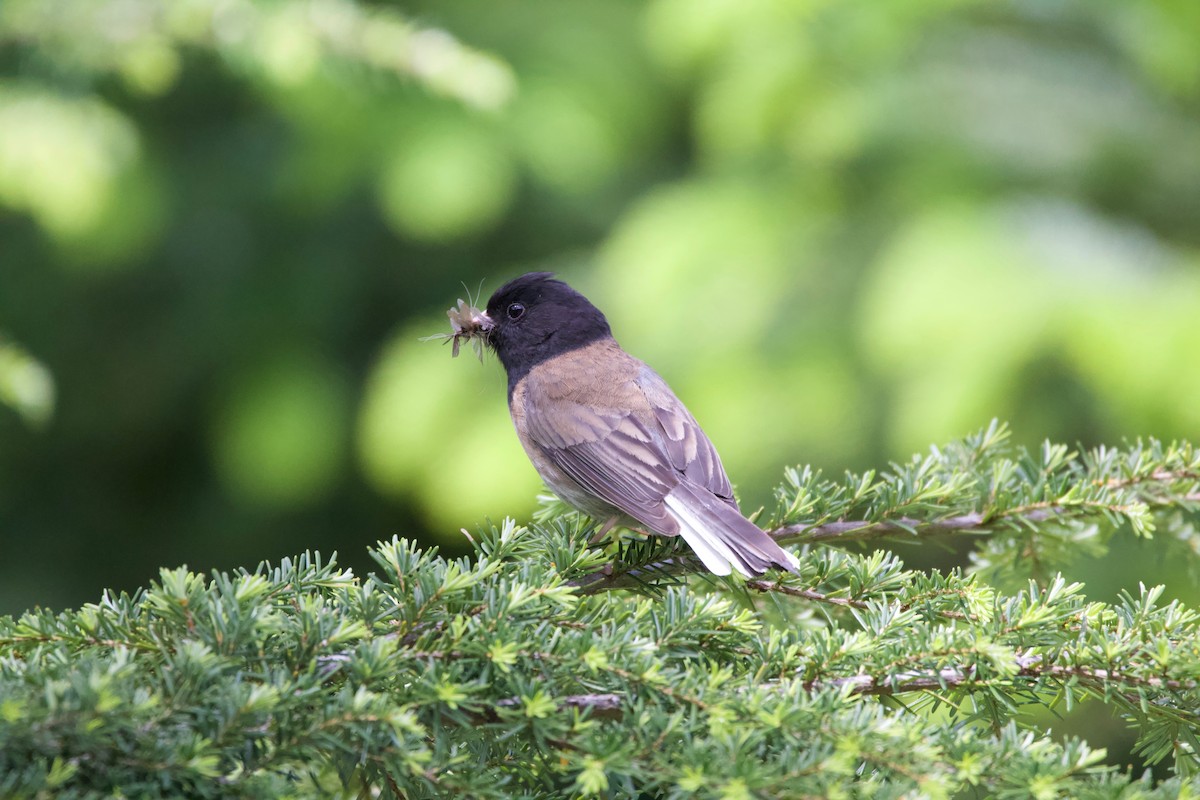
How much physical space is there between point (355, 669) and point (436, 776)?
13cm

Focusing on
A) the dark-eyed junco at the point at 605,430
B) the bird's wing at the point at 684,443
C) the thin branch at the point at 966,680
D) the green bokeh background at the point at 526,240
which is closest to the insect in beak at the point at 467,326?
the dark-eyed junco at the point at 605,430

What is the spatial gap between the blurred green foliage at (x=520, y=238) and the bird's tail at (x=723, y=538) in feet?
2.55

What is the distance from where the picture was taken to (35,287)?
4.03 meters

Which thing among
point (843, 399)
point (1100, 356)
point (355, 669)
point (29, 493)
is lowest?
point (355, 669)

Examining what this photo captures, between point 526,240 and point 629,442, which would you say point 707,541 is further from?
point 526,240

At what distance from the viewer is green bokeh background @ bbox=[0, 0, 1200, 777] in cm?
246

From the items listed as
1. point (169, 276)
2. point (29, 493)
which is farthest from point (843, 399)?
point (29, 493)

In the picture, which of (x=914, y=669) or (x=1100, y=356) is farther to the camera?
(x=1100, y=356)

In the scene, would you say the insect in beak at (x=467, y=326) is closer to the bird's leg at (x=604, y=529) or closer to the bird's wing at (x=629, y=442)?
the bird's wing at (x=629, y=442)

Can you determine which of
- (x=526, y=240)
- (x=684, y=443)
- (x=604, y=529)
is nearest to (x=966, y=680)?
(x=604, y=529)

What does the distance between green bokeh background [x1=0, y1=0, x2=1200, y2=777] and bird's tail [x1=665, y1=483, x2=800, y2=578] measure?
2.55ft

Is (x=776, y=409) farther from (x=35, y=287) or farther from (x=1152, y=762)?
(x=35, y=287)

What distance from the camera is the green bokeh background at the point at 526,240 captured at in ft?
8.07

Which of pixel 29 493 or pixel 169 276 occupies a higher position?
pixel 169 276
